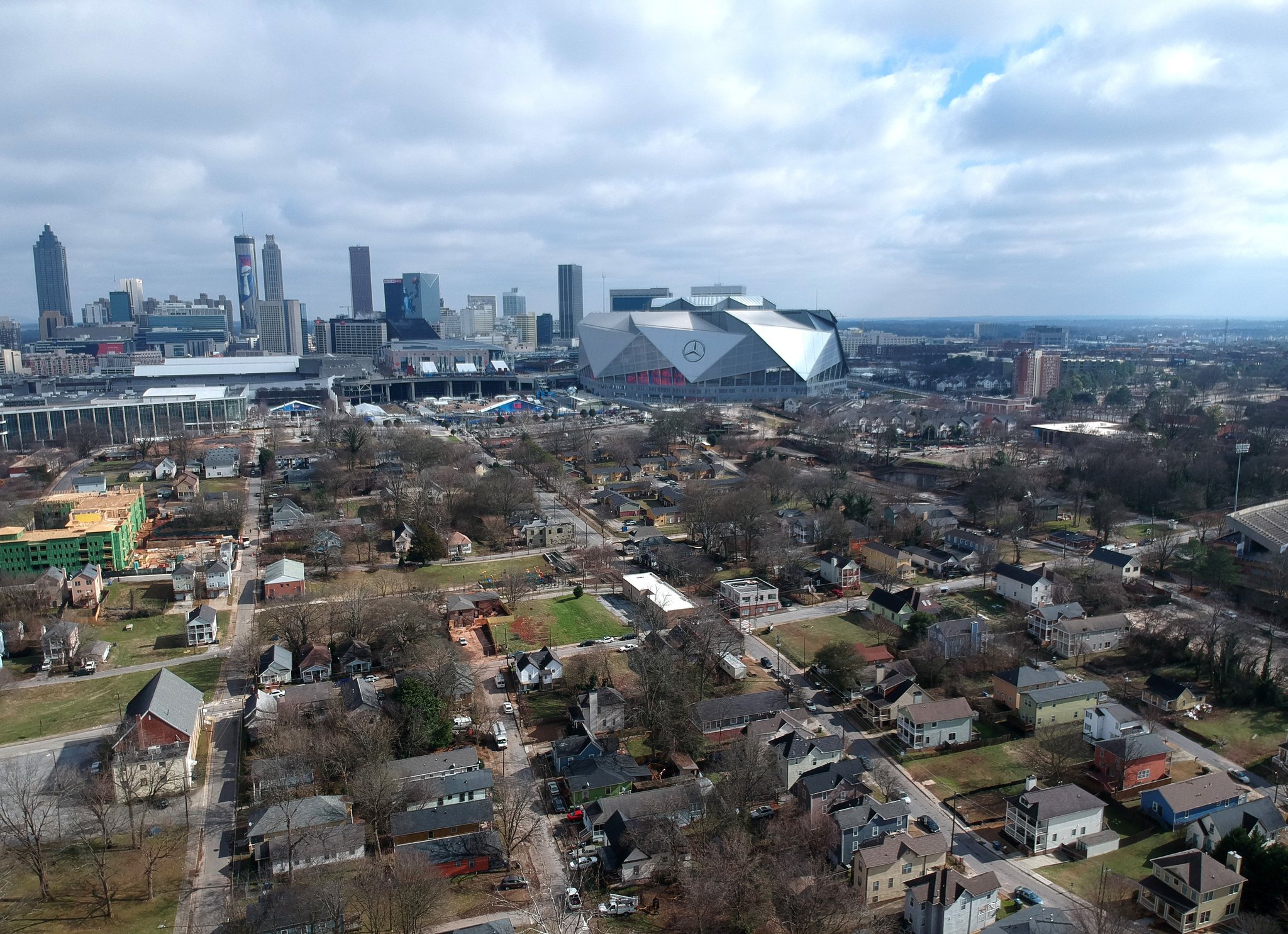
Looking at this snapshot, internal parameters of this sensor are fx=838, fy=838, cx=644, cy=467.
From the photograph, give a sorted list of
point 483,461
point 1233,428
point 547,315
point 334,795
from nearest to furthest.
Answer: point 334,795 → point 483,461 → point 1233,428 → point 547,315

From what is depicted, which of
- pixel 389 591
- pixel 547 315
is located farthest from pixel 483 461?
pixel 547 315

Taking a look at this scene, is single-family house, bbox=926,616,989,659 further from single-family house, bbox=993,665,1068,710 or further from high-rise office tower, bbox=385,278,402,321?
high-rise office tower, bbox=385,278,402,321

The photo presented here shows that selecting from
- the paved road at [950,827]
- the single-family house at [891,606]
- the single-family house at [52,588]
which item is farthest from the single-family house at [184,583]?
the single-family house at [891,606]

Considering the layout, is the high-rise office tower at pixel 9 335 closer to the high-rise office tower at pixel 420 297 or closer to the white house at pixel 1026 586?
the high-rise office tower at pixel 420 297

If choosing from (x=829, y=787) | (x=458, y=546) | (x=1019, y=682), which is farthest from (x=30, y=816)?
(x=1019, y=682)

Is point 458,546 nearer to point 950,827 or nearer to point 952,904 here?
point 950,827

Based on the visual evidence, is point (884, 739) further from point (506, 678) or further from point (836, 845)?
point (506, 678)

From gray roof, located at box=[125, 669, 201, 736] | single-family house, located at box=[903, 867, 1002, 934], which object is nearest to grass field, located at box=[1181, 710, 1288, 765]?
single-family house, located at box=[903, 867, 1002, 934]
